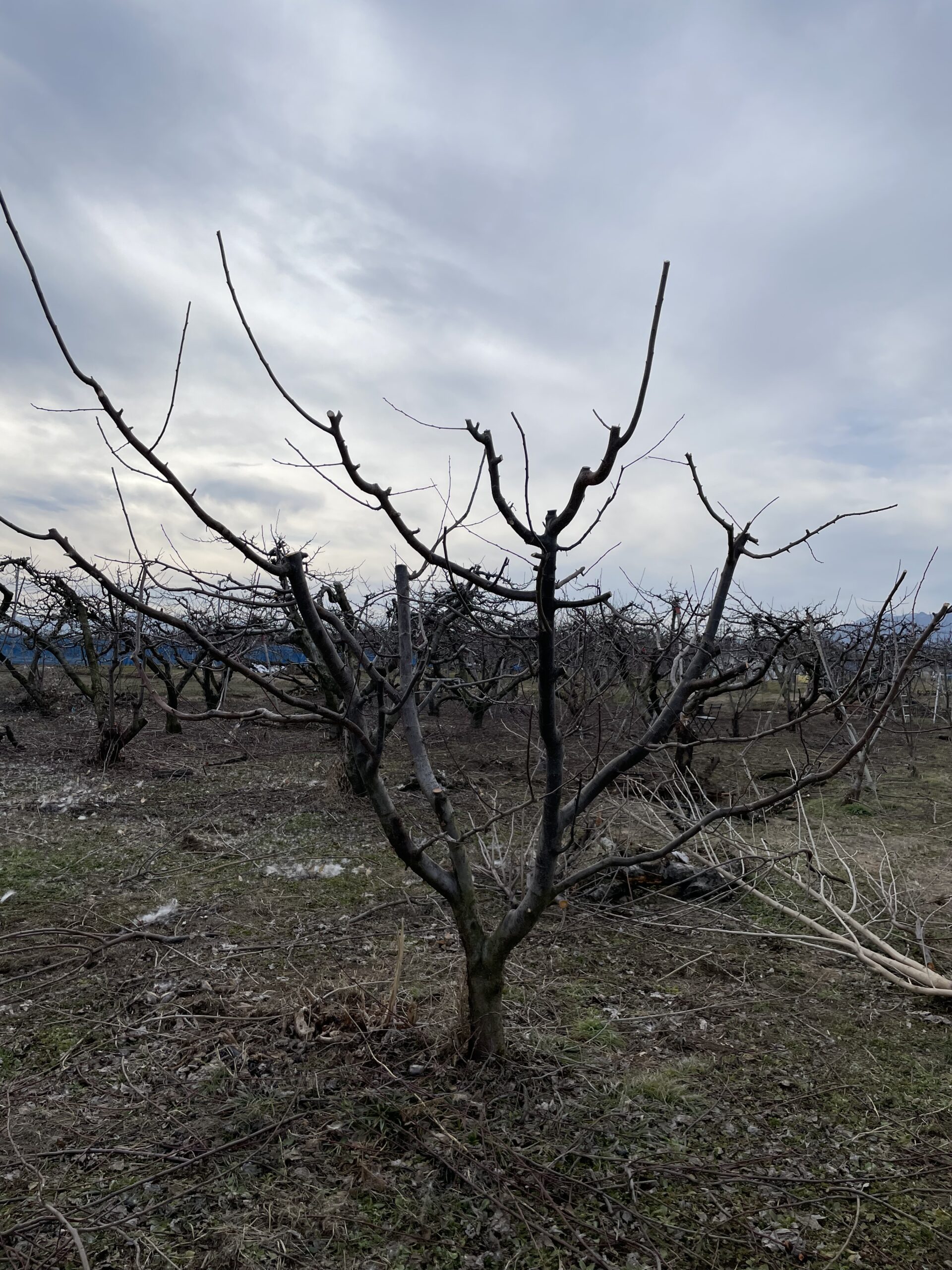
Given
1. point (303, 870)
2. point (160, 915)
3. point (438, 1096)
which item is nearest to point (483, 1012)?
point (438, 1096)

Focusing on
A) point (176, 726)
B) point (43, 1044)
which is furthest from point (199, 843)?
point (176, 726)

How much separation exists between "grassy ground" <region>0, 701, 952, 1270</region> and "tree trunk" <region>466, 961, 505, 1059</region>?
75 mm

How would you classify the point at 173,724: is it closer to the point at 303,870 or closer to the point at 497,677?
the point at 303,870

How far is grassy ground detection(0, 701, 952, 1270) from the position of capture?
2094 mm

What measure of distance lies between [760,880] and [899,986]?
1.67 metres

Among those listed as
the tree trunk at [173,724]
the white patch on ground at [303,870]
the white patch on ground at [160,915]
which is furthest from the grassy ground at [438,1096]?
the tree trunk at [173,724]

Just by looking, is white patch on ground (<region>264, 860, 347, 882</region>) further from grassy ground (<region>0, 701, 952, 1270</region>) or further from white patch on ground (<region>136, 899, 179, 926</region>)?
white patch on ground (<region>136, 899, 179, 926</region>)

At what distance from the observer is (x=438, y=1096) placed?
2.61 meters

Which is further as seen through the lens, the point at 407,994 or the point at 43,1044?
the point at 407,994

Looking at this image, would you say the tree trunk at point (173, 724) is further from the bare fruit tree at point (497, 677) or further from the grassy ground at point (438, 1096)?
the bare fruit tree at point (497, 677)

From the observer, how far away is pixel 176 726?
12172 mm

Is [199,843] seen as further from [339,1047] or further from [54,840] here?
[339,1047]

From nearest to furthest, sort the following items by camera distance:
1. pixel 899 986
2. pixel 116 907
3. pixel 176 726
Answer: pixel 899 986
pixel 116 907
pixel 176 726

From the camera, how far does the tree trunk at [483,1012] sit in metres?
2.75
